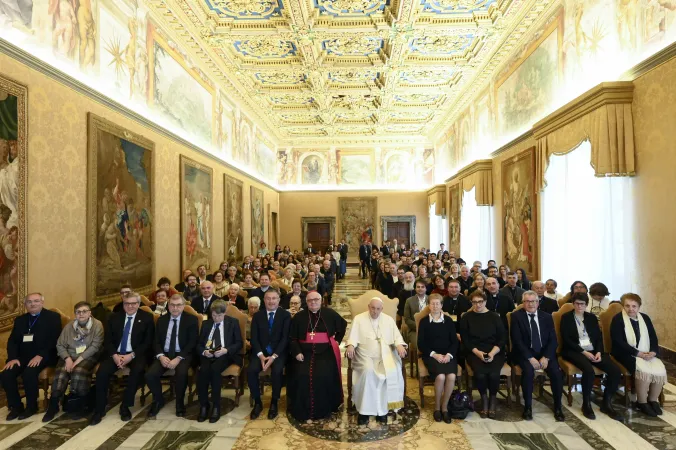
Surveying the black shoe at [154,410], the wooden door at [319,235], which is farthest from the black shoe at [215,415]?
the wooden door at [319,235]

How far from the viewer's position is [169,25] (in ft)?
33.4

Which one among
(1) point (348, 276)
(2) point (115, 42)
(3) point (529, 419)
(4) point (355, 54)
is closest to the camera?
(3) point (529, 419)

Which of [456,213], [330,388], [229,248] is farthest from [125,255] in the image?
[456,213]

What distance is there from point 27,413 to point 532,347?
6.29 meters

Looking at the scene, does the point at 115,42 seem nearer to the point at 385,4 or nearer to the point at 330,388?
the point at 385,4

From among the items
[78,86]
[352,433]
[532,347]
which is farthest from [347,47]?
[352,433]

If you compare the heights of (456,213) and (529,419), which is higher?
(456,213)

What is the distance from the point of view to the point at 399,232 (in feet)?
83.4

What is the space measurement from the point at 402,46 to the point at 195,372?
33.7ft

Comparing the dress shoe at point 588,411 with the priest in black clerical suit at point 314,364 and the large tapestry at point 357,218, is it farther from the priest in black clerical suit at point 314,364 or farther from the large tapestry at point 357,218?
the large tapestry at point 357,218

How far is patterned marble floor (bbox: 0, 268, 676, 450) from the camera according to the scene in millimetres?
4324

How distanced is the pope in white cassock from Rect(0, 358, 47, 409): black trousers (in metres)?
3.89

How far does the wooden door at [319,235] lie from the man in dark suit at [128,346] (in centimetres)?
1986

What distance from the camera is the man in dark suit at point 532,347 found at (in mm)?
4961
